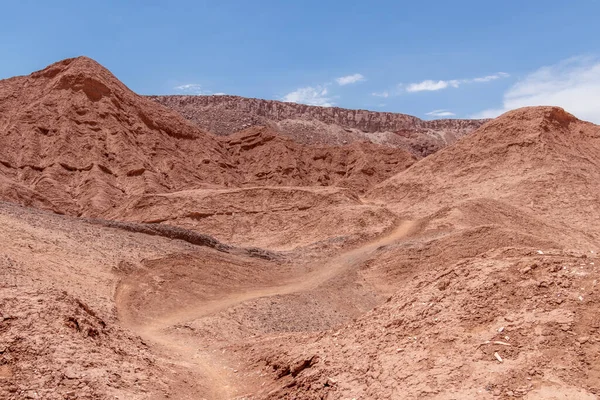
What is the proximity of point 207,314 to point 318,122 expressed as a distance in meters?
62.1

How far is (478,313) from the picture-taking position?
6.98m

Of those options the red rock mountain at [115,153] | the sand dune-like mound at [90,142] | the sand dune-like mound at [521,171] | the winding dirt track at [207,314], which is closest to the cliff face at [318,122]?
the red rock mountain at [115,153]

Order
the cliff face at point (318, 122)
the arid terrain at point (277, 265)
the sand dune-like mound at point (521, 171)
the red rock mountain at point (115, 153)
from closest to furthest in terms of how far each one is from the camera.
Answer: the arid terrain at point (277, 265) → the sand dune-like mound at point (521, 171) → the red rock mountain at point (115, 153) → the cliff face at point (318, 122)

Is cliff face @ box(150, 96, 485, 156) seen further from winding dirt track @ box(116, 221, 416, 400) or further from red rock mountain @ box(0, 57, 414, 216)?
winding dirt track @ box(116, 221, 416, 400)

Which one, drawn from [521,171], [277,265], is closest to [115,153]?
[277,265]

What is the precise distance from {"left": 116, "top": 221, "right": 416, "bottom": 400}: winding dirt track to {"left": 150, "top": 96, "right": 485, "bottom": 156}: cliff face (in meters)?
45.9

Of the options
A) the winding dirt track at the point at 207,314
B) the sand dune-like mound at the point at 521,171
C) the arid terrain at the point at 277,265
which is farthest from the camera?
the sand dune-like mound at the point at 521,171

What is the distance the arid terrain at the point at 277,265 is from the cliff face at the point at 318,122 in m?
15.6

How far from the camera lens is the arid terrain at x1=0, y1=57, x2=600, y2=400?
663 cm

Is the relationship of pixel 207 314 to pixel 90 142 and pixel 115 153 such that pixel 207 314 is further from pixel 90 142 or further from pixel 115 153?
pixel 90 142

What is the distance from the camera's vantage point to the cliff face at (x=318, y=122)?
230 feet

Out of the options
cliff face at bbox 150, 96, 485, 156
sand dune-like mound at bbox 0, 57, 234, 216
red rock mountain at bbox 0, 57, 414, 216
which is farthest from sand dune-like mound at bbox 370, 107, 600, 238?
cliff face at bbox 150, 96, 485, 156

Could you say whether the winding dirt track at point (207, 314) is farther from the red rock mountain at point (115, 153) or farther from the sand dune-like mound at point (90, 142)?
the sand dune-like mound at point (90, 142)

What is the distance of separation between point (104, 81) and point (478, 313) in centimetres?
4777
